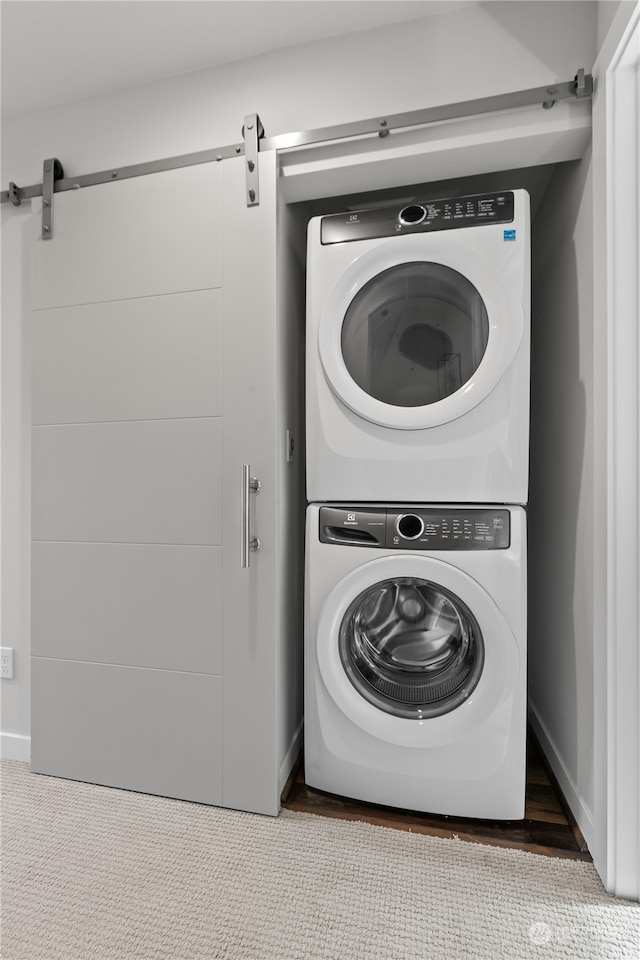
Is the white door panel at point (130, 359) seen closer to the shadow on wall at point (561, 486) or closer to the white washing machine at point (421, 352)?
the white washing machine at point (421, 352)

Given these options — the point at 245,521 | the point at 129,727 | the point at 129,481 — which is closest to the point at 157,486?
the point at 129,481

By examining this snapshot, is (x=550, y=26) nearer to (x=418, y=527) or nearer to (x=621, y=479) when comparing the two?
(x=621, y=479)

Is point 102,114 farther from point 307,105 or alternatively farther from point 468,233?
point 468,233

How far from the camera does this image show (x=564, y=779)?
1579 millimetres

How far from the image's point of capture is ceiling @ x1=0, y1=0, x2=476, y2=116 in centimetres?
144

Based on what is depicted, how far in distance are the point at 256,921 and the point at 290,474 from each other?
1206 millimetres

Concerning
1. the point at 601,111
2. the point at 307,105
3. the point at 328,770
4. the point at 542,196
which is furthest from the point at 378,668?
the point at 542,196

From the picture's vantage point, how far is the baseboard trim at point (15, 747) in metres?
1.86

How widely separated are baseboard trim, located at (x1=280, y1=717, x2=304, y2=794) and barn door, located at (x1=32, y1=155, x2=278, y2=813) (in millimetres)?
90

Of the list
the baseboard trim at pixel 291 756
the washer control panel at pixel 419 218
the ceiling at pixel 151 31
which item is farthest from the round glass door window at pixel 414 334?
the baseboard trim at pixel 291 756

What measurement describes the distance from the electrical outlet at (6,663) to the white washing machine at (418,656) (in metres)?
1.18

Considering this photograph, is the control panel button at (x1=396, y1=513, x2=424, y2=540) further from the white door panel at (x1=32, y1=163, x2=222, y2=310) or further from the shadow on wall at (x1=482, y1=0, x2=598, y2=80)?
the shadow on wall at (x1=482, y1=0, x2=598, y2=80)

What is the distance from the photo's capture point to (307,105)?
1.54 metres

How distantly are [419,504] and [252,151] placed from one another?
1.21m
